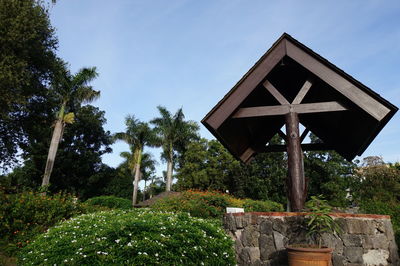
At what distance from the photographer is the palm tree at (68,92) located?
21.2 meters

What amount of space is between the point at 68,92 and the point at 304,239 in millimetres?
22347

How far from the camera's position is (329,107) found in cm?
502

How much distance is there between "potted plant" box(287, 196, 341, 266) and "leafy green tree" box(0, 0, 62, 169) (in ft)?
51.6

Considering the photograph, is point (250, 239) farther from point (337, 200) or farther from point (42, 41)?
point (337, 200)

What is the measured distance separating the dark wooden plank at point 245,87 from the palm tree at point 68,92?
63.2 ft

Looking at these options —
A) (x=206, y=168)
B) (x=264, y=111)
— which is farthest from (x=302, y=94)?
(x=206, y=168)

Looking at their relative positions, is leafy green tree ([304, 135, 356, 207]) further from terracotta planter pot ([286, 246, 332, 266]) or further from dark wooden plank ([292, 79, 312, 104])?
terracotta planter pot ([286, 246, 332, 266])

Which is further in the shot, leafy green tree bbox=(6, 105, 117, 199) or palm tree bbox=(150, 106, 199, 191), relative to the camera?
palm tree bbox=(150, 106, 199, 191)

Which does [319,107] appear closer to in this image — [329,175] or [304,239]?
[304,239]

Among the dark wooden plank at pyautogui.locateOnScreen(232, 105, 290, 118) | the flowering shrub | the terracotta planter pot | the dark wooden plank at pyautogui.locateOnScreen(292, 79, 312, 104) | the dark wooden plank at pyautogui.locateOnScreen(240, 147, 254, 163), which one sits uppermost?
the dark wooden plank at pyautogui.locateOnScreen(292, 79, 312, 104)

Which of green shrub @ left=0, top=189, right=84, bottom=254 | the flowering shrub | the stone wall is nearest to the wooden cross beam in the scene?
the stone wall

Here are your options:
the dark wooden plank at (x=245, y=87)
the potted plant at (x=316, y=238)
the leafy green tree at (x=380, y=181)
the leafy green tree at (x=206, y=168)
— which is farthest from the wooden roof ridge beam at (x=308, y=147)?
the leafy green tree at (x=206, y=168)

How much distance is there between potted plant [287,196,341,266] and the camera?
12.0ft

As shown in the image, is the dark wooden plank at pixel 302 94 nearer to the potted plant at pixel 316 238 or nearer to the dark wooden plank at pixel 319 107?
the dark wooden plank at pixel 319 107
